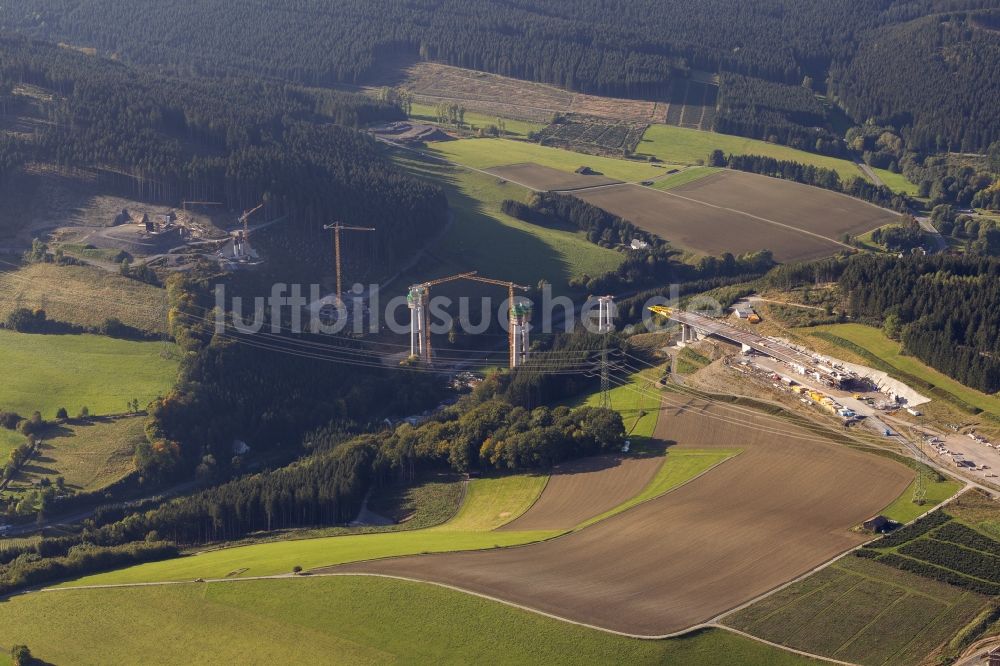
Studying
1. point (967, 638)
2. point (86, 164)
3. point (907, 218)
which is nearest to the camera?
point (967, 638)

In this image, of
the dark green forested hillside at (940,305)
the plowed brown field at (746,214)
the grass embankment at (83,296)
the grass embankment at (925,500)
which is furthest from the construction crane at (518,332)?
the grass embankment at (925,500)

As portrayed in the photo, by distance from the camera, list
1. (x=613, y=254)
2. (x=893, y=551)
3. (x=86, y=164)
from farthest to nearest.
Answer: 1. (x=613, y=254)
2. (x=86, y=164)
3. (x=893, y=551)

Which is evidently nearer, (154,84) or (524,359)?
(524,359)

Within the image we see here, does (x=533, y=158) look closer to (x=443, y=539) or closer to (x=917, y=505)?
(x=443, y=539)

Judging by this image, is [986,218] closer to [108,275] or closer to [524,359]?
[524,359]

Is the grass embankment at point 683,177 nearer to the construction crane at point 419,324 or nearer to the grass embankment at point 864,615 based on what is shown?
the construction crane at point 419,324

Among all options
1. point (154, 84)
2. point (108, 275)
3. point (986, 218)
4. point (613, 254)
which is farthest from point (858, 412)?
point (154, 84)

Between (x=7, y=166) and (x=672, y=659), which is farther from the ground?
(x=7, y=166)
